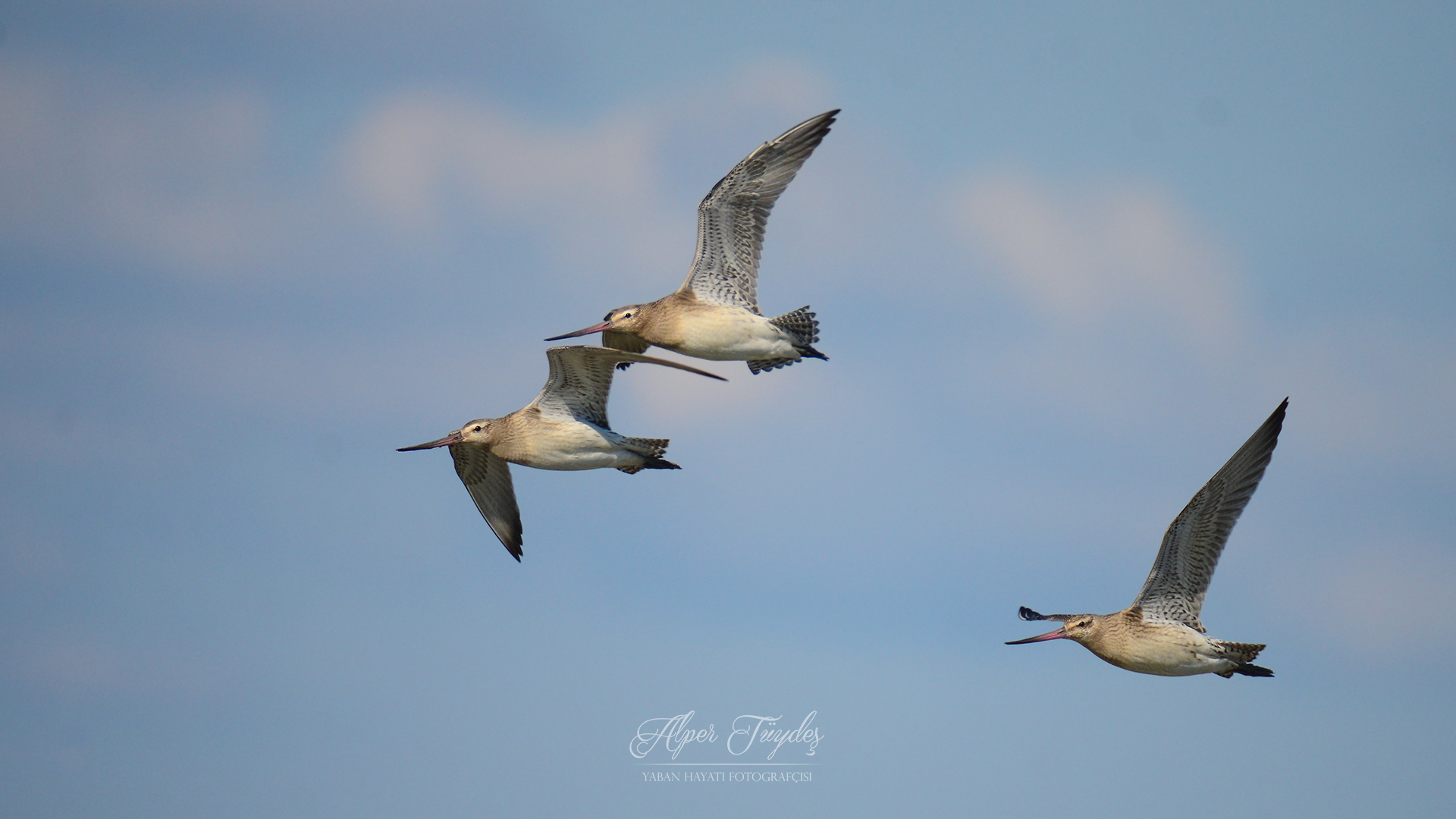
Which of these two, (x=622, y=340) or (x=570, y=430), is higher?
(x=622, y=340)

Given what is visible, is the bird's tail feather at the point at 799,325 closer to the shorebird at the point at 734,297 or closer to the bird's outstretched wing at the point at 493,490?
the shorebird at the point at 734,297

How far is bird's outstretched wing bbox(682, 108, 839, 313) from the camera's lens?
15266 millimetres

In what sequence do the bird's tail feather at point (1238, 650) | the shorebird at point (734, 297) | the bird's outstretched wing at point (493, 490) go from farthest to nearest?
the bird's outstretched wing at point (493, 490)
the shorebird at point (734, 297)
the bird's tail feather at point (1238, 650)

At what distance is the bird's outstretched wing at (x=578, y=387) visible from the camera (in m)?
14.4

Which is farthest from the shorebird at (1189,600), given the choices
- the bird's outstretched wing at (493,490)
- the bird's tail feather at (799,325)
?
the bird's outstretched wing at (493,490)

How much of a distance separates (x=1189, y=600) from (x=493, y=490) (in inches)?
284

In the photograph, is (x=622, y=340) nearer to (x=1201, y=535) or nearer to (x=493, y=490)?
(x=493, y=490)

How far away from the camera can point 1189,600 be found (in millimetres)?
13609

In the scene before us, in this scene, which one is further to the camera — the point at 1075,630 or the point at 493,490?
the point at 493,490

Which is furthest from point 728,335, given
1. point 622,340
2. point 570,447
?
point 570,447

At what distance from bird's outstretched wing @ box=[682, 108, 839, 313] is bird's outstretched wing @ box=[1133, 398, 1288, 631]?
182 inches

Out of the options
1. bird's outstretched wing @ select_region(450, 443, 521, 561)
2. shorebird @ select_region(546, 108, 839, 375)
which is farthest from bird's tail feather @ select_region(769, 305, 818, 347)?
bird's outstretched wing @ select_region(450, 443, 521, 561)

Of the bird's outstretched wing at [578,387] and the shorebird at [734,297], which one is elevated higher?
the shorebird at [734,297]

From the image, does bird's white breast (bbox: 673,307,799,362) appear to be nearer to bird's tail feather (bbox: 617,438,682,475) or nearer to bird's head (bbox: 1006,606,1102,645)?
bird's tail feather (bbox: 617,438,682,475)
